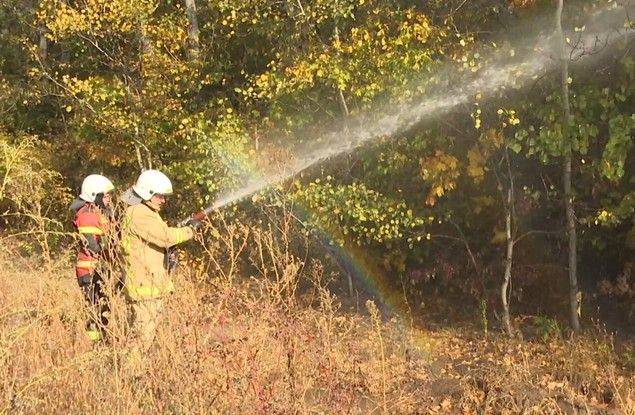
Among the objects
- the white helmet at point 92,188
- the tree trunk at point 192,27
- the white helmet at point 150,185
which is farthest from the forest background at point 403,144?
the white helmet at point 150,185

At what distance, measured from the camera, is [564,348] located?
724cm

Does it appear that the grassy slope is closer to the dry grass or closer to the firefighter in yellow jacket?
the dry grass

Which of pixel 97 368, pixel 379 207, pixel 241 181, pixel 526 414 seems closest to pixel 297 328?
pixel 97 368

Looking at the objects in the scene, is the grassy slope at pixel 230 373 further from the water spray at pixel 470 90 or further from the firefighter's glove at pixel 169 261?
the water spray at pixel 470 90

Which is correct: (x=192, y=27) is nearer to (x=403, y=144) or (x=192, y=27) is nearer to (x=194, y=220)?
(x=403, y=144)

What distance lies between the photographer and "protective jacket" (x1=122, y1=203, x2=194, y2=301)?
5.20 m

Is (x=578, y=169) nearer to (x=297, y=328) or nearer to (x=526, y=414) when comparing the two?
(x=526, y=414)

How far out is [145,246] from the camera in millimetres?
5379

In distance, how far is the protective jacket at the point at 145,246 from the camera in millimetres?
5195

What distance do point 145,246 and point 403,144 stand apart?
3924 millimetres

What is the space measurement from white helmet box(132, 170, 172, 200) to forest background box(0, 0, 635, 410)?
0.77 m

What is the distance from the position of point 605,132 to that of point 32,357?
6253mm

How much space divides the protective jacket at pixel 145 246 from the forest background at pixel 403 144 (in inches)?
24.4

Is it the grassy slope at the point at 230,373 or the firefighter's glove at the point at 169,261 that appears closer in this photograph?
the grassy slope at the point at 230,373
